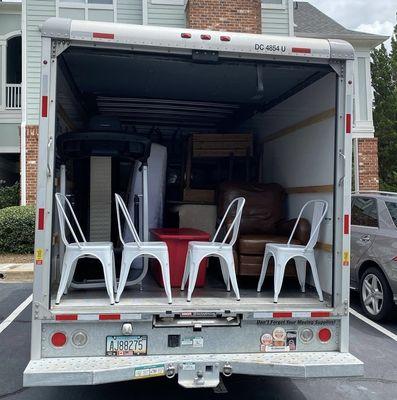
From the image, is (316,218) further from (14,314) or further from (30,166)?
(30,166)

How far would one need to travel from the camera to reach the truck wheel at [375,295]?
6.12 meters

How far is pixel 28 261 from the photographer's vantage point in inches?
411

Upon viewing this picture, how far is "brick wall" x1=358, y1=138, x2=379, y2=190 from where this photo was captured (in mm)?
14716

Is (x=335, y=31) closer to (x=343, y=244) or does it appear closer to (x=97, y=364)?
(x=343, y=244)

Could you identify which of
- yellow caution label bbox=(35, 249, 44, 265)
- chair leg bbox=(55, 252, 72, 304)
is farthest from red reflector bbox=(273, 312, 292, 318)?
yellow caution label bbox=(35, 249, 44, 265)

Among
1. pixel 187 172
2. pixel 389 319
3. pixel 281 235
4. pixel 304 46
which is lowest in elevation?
pixel 389 319

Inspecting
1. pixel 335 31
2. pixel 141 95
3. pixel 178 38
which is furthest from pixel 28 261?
pixel 335 31

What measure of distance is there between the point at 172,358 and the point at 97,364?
0.51 meters

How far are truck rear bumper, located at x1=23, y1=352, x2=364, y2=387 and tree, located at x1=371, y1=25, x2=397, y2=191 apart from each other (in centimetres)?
1633

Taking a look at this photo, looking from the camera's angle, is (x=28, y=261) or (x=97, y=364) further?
(x=28, y=261)

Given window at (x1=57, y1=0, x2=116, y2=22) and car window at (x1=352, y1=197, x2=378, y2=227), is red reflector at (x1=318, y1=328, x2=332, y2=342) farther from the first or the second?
window at (x1=57, y1=0, x2=116, y2=22)

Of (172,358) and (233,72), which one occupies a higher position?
(233,72)

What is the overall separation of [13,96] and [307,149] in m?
13.4

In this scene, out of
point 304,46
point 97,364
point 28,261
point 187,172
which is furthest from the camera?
point 28,261
